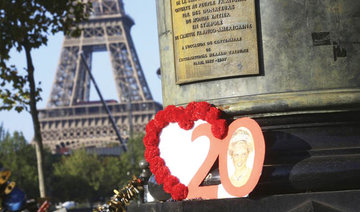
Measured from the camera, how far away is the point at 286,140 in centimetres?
602

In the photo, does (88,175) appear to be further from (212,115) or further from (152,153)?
(212,115)

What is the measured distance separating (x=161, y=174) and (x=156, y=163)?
6.0 inches

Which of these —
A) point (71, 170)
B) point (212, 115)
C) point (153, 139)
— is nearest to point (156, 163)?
point (153, 139)

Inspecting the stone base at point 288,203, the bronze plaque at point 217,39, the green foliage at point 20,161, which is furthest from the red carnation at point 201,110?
the green foliage at point 20,161

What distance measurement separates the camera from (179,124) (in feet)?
22.0

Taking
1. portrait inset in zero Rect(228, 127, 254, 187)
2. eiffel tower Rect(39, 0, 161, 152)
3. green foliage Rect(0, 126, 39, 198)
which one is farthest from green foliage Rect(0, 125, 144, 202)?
portrait inset in zero Rect(228, 127, 254, 187)

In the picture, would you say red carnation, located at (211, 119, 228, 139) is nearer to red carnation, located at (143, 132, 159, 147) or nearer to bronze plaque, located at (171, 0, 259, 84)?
bronze plaque, located at (171, 0, 259, 84)

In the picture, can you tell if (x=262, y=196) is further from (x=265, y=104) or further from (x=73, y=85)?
(x=73, y=85)

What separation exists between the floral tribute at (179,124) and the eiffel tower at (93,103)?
10606cm

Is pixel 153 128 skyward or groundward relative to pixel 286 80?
groundward

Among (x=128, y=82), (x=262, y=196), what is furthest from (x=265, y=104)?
(x=128, y=82)

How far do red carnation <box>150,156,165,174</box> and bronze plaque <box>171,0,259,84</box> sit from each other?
2.34ft

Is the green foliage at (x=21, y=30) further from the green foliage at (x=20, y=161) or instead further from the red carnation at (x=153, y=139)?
the green foliage at (x=20, y=161)

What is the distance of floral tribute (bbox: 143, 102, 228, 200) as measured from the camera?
20.8 feet
